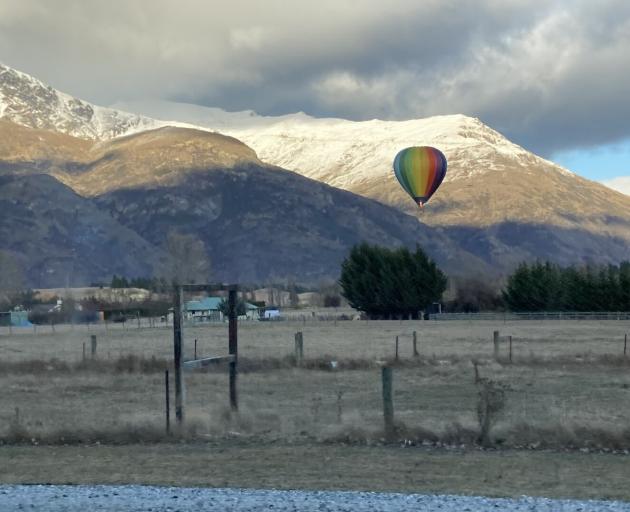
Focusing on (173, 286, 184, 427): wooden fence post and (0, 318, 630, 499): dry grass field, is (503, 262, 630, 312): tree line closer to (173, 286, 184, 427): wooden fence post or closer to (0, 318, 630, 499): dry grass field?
(0, 318, 630, 499): dry grass field

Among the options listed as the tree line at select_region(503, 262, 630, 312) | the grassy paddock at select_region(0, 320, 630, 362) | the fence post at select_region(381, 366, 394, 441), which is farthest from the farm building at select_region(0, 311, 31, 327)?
the fence post at select_region(381, 366, 394, 441)

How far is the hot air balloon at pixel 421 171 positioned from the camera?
2916 inches

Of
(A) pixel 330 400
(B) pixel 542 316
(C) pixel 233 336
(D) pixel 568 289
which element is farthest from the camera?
(D) pixel 568 289

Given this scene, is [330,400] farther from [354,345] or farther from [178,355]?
[354,345]

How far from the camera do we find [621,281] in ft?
321

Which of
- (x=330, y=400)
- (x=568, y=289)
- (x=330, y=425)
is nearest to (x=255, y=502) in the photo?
(x=330, y=425)

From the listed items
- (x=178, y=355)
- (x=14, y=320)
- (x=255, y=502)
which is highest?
(x=14, y=320)

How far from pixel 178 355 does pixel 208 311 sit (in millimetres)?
92922

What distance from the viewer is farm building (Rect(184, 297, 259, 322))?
104 m

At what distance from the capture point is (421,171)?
Result: 2921 inches

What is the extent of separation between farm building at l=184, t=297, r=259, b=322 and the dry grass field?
60.1 meters

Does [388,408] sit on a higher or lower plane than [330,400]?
higher

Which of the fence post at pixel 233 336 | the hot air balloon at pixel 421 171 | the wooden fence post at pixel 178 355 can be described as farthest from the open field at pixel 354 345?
the wooden fence post at pixel 178 355

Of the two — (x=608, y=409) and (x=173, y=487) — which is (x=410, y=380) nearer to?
A: (x=608, y=409)
